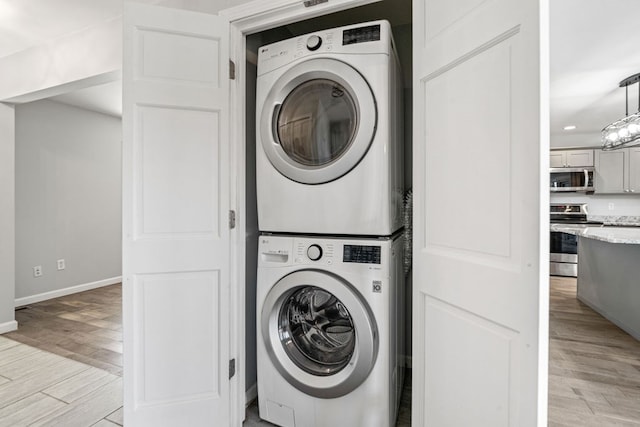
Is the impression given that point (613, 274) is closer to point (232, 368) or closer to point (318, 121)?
point (318, 121)

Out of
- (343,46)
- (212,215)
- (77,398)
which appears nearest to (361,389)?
(212,215)

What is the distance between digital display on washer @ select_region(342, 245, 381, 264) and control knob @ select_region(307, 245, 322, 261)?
0.11m

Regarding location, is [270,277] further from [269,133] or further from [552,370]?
[552,370]

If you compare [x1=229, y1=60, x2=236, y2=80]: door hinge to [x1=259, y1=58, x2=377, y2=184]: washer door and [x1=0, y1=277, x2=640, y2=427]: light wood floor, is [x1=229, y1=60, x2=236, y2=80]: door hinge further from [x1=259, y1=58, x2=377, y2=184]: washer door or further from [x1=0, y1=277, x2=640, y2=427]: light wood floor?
[x1=0, y1=277, x2=640, y2=427]: light wood floor

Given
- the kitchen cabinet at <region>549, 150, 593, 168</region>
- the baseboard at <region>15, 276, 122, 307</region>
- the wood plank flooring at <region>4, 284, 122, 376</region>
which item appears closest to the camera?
the wood plank flooring at <region>4, 284, 122, 376</region>

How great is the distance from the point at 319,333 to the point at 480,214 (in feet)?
3.34

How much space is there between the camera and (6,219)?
9.95ft

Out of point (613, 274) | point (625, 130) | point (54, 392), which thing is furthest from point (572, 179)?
point (54, 392)

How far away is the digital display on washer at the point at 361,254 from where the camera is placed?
4.77 feet

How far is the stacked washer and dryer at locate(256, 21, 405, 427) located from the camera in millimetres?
1444

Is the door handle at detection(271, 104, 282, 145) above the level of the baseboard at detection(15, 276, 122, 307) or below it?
above

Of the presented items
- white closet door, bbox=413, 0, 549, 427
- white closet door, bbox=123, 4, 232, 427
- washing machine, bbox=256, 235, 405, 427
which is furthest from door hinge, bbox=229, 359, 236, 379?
white closet door, bbox=413, 0, 549, 427

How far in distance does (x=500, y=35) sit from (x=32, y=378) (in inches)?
122

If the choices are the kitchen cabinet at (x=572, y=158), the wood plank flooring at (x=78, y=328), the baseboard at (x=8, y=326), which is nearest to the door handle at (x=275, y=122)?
the wood plank flooring at (x=78, y=328)
